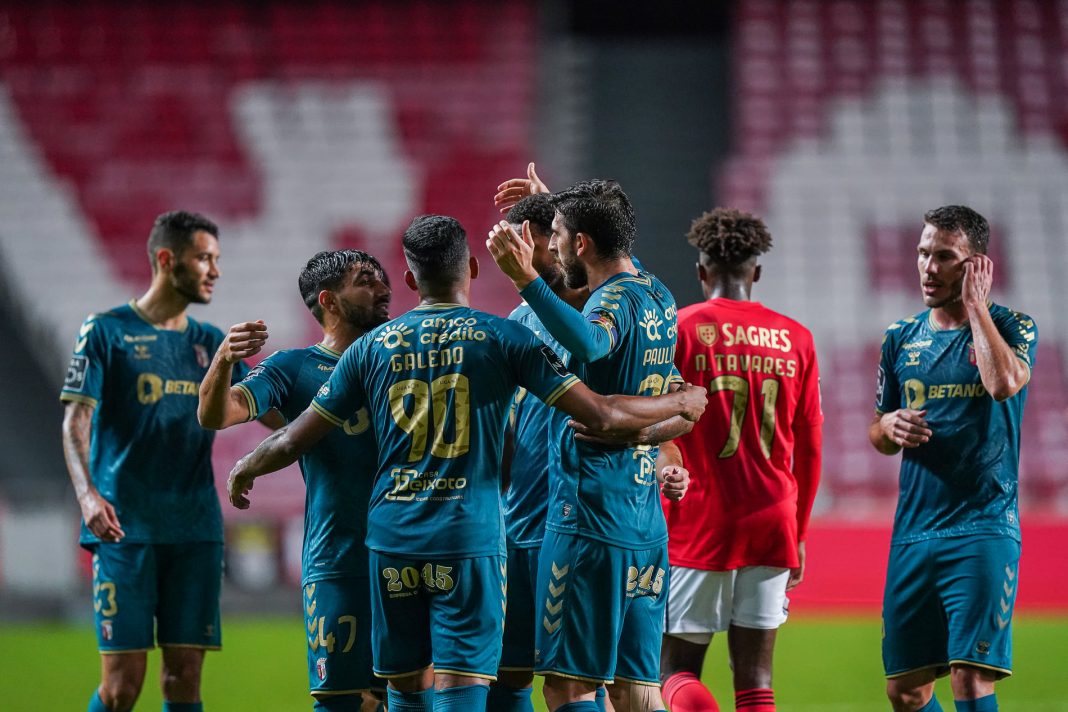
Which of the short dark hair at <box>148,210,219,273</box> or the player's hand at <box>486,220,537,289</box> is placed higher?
the short dark hair at <box>148,210,219,273</box>

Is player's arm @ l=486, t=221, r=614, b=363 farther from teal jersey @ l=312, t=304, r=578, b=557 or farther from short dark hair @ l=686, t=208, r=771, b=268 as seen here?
short dark hair @ l=686, t=208, r=771, b=268

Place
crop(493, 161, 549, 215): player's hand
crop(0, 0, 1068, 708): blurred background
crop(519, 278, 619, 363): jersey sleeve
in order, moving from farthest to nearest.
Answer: crop(0, 0, 1068, 708): blurred background → crop(493, 161, 549, 215): player's hand → crop(519, 278, 619, 363): jersey sleeve

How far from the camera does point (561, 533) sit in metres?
4.65

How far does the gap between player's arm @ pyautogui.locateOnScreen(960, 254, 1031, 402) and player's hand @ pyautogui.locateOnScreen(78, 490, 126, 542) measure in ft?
13.0

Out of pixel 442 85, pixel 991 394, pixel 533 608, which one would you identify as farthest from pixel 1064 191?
pixel 533 608

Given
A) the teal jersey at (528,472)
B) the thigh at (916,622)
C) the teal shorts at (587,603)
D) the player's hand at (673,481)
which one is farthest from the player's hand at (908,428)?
the teal jersey at (528,472)

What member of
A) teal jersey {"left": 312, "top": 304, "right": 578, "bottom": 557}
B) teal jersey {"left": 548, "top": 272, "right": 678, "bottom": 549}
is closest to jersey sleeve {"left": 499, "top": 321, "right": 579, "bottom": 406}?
teal jersey {"left": 312, "top": 304, "right": 578, "bottom": 557}

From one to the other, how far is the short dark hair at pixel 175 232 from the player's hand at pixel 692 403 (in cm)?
303

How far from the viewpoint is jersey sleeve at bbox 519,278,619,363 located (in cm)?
427

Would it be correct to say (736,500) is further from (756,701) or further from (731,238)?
(731,238)

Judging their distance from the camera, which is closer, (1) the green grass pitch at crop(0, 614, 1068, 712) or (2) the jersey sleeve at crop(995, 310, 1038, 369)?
(2) the jersey sleeve at crop(995, 310, 1038, 369)

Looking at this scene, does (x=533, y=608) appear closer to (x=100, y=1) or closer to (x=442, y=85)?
(x=442, y=85)

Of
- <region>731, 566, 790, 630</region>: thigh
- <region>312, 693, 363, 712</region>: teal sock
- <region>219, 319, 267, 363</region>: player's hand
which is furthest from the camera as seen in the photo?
<region>731, 566, 790, 630</region>: thigh

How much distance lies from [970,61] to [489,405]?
15.8 meters
